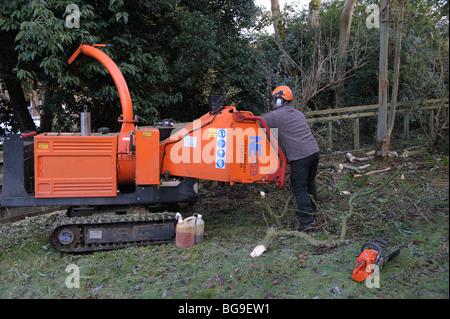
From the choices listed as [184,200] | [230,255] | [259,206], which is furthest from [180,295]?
[259,206]

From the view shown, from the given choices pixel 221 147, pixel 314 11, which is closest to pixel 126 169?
pixel 221 147

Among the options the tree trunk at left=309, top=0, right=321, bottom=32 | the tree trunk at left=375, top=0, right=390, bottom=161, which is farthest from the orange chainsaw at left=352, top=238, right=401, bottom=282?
the tree trunk at left=309, top=0, right=321, bottom=32

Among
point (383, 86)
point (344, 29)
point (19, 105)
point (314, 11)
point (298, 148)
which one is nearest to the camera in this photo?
point (298, 148)

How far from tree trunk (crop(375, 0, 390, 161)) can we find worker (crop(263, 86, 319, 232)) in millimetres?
4602

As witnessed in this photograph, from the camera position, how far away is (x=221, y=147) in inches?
212

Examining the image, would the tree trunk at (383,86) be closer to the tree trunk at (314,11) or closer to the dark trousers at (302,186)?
the dark trousers at (302,186)

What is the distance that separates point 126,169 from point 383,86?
6661 millimetres

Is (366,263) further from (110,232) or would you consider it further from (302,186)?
(110,232)

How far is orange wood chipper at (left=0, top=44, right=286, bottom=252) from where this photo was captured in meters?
5.00

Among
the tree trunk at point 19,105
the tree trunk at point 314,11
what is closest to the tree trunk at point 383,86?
the tree trunk at point 314,11

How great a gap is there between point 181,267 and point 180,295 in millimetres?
689

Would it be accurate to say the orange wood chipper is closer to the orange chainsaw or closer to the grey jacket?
the grey jacket

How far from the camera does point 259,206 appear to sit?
7.16 m

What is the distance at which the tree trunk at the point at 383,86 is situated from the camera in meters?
9.00
